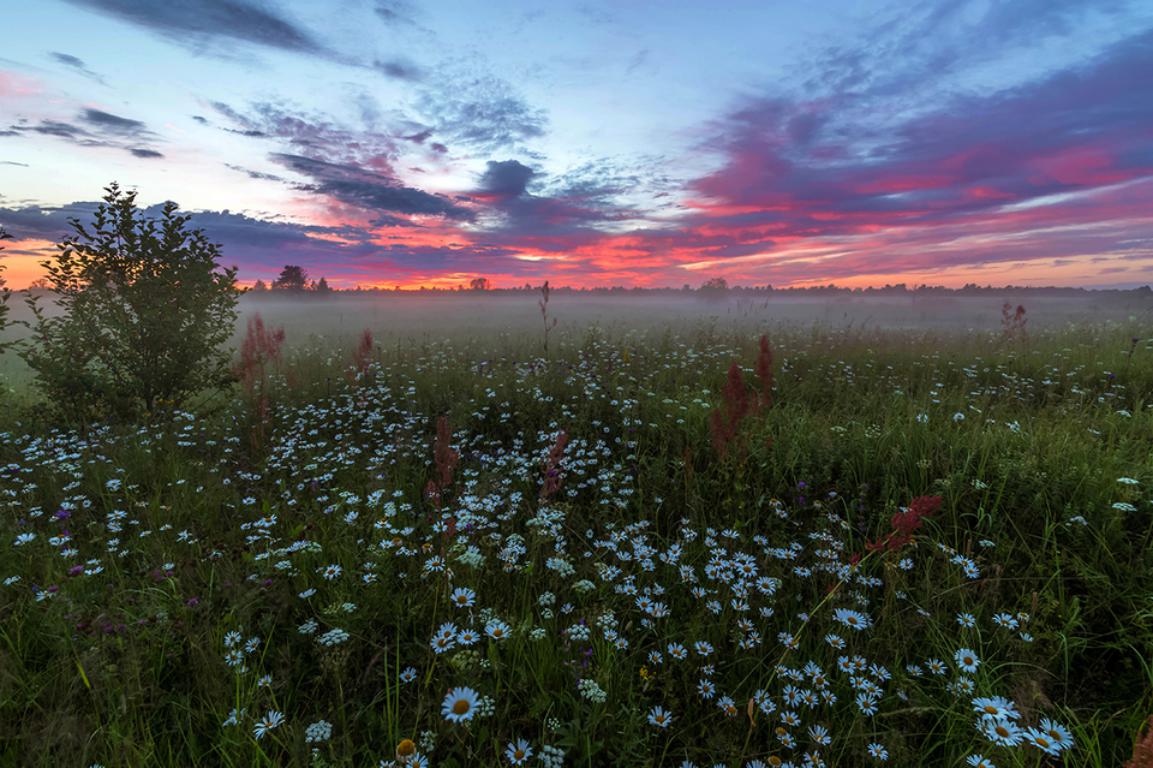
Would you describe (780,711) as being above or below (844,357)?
below

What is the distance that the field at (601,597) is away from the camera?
2.09 meters

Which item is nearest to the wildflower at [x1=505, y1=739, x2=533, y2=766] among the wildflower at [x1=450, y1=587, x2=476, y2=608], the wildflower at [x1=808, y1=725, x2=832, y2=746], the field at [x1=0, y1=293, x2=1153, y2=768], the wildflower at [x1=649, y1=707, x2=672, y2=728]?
the field at [x1=0, y1=293, x2=1153, y2=768]

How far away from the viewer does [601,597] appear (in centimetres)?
291

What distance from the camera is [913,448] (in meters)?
4.35

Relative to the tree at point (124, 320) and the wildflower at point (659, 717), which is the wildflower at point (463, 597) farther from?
the tree at point (124, 320)

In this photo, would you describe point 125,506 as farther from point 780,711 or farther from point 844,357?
point 844,357

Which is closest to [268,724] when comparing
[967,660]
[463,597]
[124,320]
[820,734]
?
[463,597]

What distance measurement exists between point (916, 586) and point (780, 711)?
1.48m

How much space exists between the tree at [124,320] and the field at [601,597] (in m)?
1.74

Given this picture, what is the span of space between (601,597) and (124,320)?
839 centimetres

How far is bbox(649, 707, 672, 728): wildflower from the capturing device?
6.59 ft

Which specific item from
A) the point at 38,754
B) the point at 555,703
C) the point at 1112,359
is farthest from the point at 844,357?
the point at 38,754

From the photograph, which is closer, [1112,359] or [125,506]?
[125,506]

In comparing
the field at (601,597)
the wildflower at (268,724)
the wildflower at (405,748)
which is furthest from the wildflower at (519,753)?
the wildflower at (268,724)
